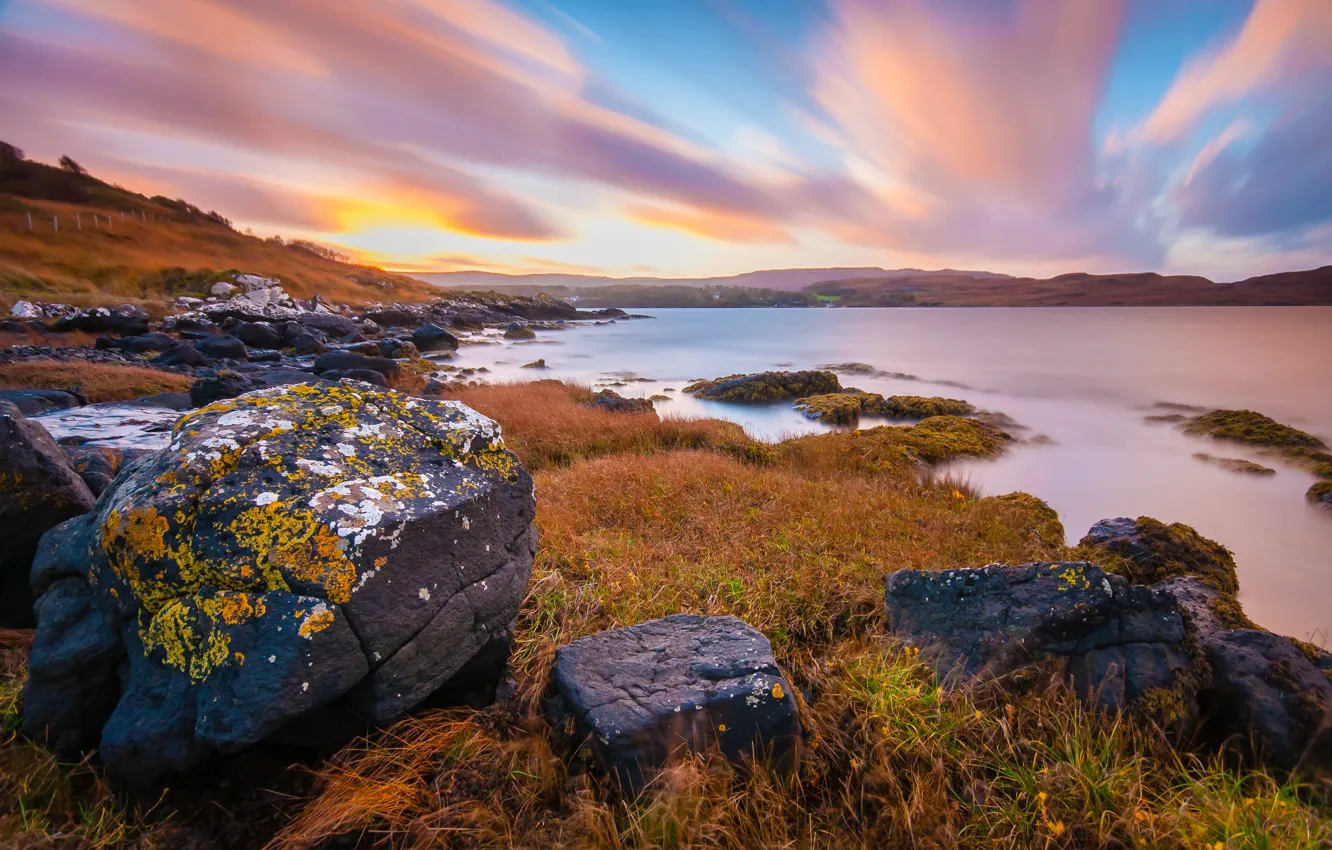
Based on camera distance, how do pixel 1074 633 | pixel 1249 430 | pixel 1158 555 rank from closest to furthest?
1. pixel 1074 633
2. pixel 1158 555
3. pixel 1249 430

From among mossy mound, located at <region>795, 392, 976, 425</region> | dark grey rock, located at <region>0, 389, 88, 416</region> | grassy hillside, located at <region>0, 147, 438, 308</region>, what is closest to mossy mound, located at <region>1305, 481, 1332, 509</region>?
mossy mound, located at <region>795, 392, 976, 425</region>

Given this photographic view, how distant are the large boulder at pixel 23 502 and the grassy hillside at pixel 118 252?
43948 mm

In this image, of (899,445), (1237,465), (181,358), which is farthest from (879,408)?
(181,358)

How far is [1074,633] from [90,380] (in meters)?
23.4

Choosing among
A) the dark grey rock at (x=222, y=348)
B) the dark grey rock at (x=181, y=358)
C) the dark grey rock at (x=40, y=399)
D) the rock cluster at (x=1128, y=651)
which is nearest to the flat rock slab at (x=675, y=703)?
the rock cluster at (x=1128, y=651)

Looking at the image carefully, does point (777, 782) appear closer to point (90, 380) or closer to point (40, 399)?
point (40, 399)

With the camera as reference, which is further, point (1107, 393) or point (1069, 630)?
point (1107, 393)

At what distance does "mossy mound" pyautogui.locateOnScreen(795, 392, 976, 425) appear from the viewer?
2094 cm

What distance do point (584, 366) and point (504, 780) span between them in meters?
38.5

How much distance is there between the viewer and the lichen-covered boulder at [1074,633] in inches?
Result: 153

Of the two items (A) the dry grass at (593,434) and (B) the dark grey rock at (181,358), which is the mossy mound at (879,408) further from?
(B) the dark grey rock at (181,358)

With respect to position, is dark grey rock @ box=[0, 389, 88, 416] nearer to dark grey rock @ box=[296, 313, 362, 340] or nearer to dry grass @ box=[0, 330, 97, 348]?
dry grass @ box=[0, 330, 97, 348]

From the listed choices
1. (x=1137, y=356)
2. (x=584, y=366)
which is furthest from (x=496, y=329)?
(x=1137, y=356)

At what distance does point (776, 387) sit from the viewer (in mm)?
25500
